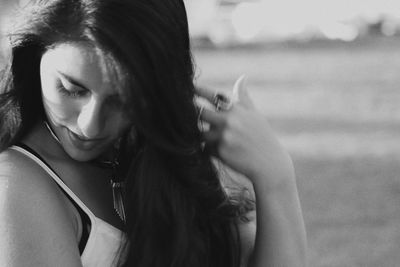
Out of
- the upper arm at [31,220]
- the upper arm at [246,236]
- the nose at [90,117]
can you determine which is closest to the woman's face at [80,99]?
the nose at [90,117]

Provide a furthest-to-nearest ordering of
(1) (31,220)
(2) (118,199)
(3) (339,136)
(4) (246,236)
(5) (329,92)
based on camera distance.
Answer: (5) (329,92) < (3) (339,136) < (4) (246,236) < (2) (118,199) < (1) (31,220)

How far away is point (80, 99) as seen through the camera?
6.06ft

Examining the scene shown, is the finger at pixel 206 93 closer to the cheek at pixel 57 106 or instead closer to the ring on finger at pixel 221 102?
the ring on finger at pixel 221 102

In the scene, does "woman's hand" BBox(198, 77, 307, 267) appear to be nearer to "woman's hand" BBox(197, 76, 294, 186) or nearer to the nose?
"woman's hand" BBox(197, 76, 294, 186)

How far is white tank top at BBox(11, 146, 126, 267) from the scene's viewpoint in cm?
187

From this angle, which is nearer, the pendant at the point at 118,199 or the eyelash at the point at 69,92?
the eyelash at the point at 69,92

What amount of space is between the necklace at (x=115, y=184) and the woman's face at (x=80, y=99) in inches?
3.2

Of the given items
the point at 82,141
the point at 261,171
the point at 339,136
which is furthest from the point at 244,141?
the point at 339,136

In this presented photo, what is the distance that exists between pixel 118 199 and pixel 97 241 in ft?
0.58

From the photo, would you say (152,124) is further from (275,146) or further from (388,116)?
(388,116)

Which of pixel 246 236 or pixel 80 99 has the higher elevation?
pixel 80 99

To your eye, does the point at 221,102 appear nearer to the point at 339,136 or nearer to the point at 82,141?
the point at 82,141

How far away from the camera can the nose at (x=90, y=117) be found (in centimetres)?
183

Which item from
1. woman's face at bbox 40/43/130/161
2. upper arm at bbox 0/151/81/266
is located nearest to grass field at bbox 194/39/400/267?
woman's face at bbox 40/43/130/161
